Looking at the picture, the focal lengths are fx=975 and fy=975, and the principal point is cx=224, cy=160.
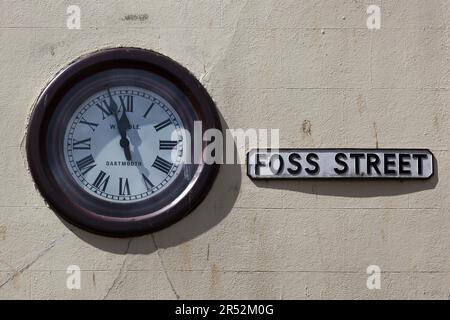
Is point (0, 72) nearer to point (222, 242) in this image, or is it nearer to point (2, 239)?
point (2, 239)

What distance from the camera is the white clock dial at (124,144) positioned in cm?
476

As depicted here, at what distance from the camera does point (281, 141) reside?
15.8 feet

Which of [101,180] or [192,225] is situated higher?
[101,180]

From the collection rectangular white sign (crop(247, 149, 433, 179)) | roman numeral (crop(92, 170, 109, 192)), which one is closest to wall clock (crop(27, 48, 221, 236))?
roman numeral (crop(92, 170, 109, 192))

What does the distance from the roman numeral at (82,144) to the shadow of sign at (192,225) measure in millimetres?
369

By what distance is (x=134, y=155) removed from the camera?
477 cm

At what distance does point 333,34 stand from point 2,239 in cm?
192

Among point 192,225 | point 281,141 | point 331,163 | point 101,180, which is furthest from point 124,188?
point 331,163

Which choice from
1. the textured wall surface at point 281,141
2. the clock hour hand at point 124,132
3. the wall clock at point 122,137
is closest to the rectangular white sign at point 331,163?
the textured wall surface at point 281,141

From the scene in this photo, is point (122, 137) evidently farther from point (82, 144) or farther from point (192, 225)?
point (192, 225)

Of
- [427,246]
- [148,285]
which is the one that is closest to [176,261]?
[148,285]

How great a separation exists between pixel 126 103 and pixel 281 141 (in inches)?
30.9

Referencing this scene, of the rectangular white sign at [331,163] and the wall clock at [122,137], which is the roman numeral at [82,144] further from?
the rectangular white sign at [331,163]

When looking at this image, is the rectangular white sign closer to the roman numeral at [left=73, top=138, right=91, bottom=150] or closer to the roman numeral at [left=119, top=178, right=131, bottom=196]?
the roman numeral at [left=119, top=178, right=131, bottom=196]
